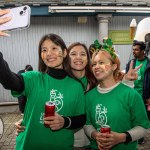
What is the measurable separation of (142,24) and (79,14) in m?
5.13

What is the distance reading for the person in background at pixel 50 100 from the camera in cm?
211

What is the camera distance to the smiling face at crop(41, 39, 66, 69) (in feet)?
7.28

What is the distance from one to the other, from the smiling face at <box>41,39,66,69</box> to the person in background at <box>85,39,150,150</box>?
0.41 metres

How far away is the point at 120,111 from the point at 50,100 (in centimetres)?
65

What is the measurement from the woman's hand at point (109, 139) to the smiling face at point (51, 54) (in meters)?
0.76

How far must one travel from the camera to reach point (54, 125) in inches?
75.6

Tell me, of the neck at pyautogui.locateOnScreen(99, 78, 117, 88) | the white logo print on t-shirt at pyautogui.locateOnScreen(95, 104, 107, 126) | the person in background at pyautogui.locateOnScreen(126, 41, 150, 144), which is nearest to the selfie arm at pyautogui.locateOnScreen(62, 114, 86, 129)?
the white logo print on t-shirt at pyautogui.locateOnScreen(95, 104, 107, 126)

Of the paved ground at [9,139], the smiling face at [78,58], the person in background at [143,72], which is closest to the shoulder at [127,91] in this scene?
the smiling face at [78,58]

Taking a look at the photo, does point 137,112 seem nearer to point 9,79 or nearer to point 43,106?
point 43,106

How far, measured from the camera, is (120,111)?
2207mm

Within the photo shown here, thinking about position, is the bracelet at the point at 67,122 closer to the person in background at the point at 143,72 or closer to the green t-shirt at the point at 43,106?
the green t-shirt at the point at 43,106

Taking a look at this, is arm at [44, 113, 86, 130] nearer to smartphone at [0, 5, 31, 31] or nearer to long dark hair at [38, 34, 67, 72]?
long dark hair at [38, 34, 67, 72]

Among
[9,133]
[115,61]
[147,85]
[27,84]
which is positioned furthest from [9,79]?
[9,133]

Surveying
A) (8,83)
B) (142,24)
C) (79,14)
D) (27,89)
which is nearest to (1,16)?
(8,83)
